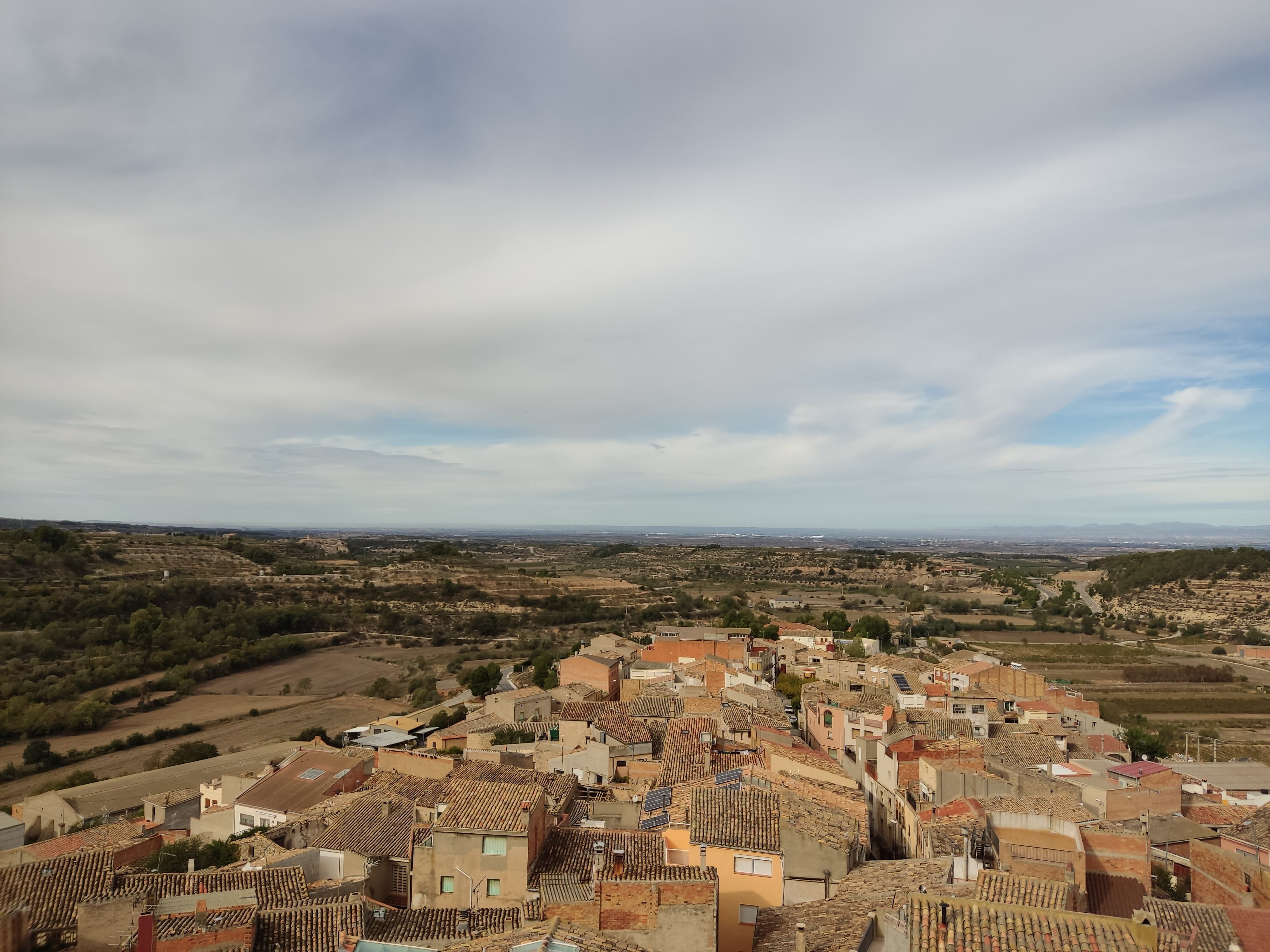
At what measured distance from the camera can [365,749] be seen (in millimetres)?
29438

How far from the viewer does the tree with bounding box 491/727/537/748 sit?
93.0 feet

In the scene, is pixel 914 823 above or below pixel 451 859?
below

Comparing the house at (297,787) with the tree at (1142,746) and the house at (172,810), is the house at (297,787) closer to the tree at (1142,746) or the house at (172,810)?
the house at (172,810)

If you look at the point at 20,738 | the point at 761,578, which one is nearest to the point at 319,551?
the point at 761,578

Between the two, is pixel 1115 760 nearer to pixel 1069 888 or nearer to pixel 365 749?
pixel 1069 888

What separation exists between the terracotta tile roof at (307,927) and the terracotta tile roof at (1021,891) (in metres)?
8.14

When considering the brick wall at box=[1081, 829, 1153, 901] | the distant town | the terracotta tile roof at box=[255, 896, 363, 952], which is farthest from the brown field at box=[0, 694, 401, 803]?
the brick wall at box=[1081, 829, 1153, 901]

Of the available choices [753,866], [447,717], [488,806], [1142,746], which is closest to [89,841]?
[488,806]

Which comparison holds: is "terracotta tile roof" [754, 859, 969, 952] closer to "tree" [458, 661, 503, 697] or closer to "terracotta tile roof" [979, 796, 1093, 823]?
"terracotta tile roof" [979, 796, 1093, 823]

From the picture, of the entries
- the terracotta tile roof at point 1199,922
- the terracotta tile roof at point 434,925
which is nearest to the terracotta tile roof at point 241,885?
the terracotta tile roof at point 434,925

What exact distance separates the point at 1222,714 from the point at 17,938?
59.6 metres

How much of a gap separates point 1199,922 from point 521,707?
25088 mm

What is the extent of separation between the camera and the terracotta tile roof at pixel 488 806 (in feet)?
40.9

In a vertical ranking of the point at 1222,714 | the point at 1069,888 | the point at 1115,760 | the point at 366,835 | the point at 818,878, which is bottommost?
the point at 1222,714
